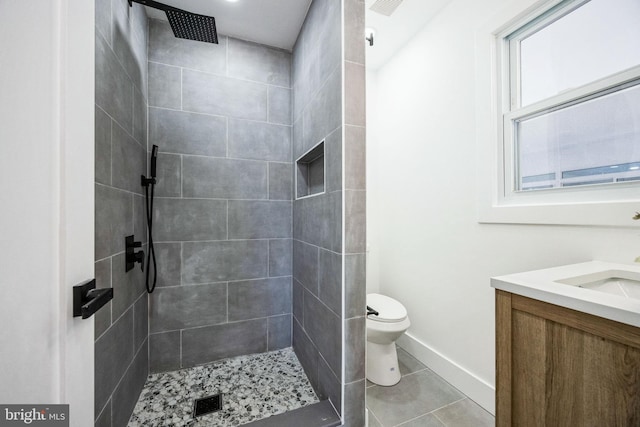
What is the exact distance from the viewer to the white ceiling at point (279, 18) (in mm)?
1674

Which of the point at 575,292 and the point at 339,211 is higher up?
the point at 339,211

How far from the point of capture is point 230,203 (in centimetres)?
196

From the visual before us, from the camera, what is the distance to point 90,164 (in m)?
0.64

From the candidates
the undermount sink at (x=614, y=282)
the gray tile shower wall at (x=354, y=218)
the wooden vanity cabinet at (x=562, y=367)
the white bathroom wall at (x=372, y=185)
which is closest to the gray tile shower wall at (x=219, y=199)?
the white bathroom wall at (x=372, y=185)

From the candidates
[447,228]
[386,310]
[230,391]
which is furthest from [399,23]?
[230,391]

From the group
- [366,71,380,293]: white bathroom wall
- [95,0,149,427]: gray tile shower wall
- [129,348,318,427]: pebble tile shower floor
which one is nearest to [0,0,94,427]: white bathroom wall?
[95,0,149,427]: gray tile shower wall

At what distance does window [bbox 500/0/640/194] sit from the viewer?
1072mm

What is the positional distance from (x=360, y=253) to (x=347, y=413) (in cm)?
83

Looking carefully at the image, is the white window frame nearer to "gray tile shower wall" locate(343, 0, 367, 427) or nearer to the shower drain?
"gray tile shower wall" locate(343, 0, 367, 427)

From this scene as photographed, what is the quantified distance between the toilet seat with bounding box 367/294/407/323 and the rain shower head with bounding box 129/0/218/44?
2.17 metres

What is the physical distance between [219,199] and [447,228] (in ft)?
5.76

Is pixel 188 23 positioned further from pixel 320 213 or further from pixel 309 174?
pixel 320 213

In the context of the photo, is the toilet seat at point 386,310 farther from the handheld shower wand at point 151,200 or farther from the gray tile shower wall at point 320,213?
the handheld shower wand at point 151,200

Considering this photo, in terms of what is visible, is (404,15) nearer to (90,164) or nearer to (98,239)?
(90,164)
